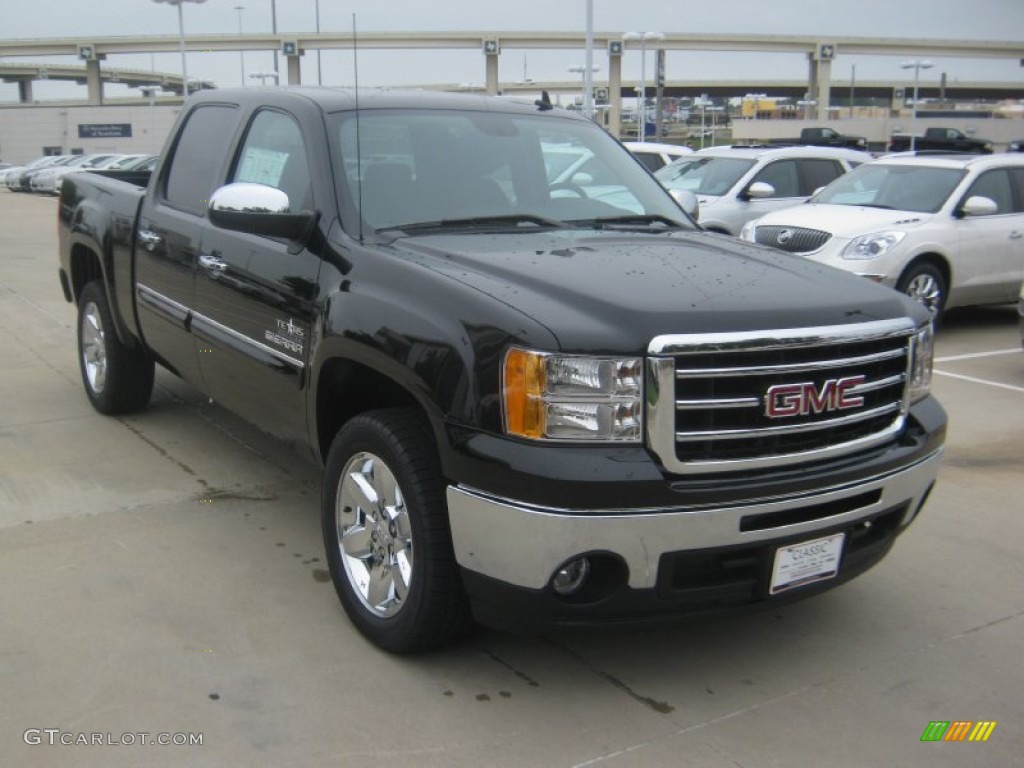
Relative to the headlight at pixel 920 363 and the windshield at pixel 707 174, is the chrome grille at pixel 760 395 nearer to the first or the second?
the headlight at pixel 920 363

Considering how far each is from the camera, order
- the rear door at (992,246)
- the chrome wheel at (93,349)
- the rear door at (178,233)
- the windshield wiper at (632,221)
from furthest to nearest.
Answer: the rear door at (992,246)
the chrome wheel at (93,349)
the rear door at (178,233)
the windshield wiper at (632,221)

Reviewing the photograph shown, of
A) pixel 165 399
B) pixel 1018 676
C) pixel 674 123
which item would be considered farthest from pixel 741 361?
pixel 674 123

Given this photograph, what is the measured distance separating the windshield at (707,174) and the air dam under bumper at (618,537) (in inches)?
424

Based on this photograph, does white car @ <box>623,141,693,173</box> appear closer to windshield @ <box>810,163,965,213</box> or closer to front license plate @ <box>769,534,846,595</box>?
windshield @ <box>810,163,965,213</box>

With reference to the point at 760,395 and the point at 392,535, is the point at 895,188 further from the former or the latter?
the point at 392,535

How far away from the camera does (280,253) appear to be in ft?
13.6

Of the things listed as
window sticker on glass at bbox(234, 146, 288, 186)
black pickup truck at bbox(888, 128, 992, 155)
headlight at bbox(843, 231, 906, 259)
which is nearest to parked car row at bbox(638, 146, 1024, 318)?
headlight at bbox(843, 231, 906, 259)

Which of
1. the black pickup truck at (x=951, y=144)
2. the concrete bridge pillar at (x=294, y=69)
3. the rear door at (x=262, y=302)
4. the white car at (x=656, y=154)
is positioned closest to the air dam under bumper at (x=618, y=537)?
the rear door at (x=262, y=302)

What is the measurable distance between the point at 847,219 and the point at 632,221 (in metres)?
6.38

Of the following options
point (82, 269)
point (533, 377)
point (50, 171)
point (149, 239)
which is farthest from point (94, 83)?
point (533, 377)

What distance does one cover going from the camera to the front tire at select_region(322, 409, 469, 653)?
129 inches

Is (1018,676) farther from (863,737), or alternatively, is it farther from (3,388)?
(3,388)

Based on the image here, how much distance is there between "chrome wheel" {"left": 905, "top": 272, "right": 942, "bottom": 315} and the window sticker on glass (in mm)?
6918

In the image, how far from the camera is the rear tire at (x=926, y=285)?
32.2 feet
